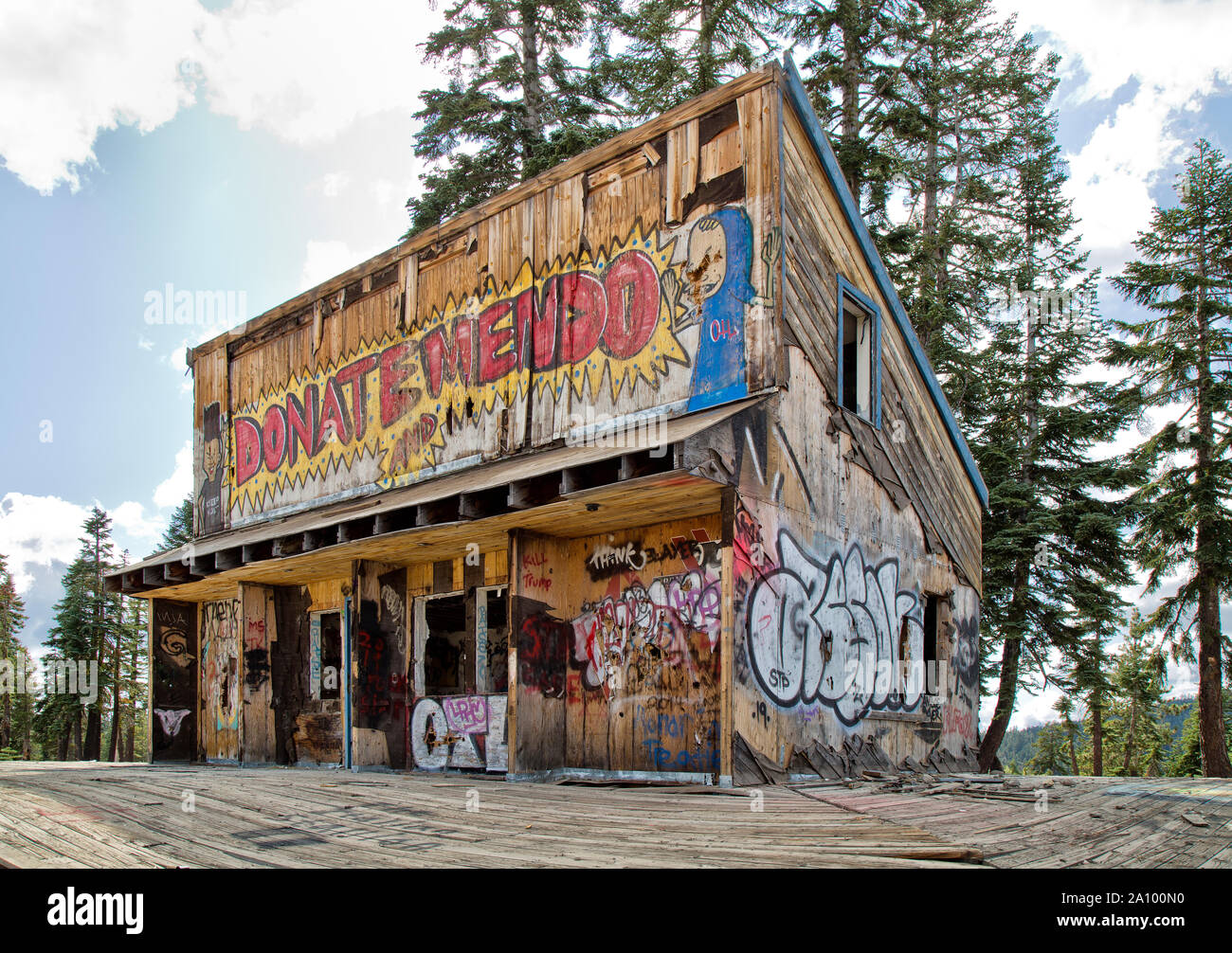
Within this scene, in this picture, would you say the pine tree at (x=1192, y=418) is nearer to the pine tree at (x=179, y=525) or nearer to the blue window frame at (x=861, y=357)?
the blue window frame at (x=861, y=357)

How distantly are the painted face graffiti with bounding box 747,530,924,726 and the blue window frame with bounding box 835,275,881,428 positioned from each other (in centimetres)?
208

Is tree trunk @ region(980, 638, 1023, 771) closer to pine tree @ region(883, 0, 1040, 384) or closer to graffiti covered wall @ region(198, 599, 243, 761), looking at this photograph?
pine tree @ region(883, 0, 1040, 384)

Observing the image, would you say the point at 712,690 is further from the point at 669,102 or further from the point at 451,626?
the point at 669,102

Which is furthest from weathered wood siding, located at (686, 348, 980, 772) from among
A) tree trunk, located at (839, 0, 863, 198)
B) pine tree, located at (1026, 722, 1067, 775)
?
pine tree, located at (1026, 722, 1067, 775)

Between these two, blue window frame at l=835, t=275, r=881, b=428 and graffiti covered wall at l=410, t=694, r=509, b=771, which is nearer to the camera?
graffiti covered wall at l=410, t=694, r=509, b=771

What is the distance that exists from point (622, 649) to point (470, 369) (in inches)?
193

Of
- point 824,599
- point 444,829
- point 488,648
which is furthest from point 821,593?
point 444,829

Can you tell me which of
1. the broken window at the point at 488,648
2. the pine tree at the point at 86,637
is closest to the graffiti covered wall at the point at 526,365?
the broken window at the point at 488,648

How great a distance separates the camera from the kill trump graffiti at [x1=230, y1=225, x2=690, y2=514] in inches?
437

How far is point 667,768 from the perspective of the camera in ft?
32.4

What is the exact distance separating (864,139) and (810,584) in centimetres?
1521

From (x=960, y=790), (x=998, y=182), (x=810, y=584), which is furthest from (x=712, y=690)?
(x=998, y=182)

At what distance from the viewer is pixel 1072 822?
277 inches

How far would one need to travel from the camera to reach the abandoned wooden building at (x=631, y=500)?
32.2ft
